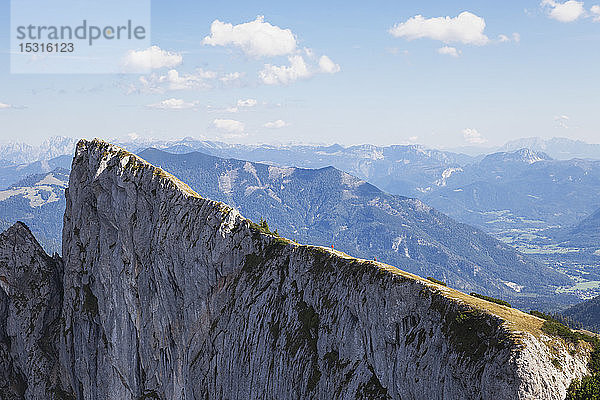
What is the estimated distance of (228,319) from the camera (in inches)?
2992

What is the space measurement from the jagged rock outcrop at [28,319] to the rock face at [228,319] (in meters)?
0.44

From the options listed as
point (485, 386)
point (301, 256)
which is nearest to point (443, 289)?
point (485, 386)

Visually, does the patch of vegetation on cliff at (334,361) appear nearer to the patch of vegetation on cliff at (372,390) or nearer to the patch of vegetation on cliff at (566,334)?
the patch of vegetation on cliff at (372,390)

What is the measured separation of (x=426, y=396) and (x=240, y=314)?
1440 inches

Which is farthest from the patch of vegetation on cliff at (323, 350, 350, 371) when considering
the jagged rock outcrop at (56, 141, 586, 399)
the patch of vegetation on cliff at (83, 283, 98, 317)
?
the patch of vegetation on cliff at (83, 283, 98, 317)

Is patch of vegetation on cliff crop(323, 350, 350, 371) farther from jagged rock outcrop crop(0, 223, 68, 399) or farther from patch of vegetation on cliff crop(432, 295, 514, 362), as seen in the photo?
jagged rock outcrop crop(0, 223, 68, 399)

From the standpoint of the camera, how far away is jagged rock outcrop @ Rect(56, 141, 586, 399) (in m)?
42.5

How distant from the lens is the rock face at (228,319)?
42562 mm

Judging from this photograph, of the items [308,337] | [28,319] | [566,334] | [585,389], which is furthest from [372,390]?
[28,319]

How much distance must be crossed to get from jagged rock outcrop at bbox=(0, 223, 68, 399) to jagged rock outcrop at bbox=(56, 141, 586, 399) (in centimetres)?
558

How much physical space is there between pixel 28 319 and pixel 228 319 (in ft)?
210

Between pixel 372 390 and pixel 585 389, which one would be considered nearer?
pixel 585 389

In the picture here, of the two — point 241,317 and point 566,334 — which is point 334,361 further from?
point 566,334

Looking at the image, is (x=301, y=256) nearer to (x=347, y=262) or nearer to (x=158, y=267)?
(x=347, y=262)
